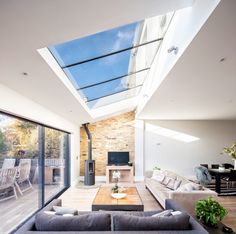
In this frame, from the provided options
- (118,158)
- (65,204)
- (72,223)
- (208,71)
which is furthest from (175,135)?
(72,223)

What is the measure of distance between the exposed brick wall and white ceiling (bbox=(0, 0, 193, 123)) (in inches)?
272

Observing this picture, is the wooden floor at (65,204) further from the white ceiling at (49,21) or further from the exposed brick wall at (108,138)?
the white ceiling at (49,21)

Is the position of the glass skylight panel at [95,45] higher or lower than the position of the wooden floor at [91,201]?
higher

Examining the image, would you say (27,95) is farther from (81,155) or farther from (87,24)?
(81,155)

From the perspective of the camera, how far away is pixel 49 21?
76.7 inches

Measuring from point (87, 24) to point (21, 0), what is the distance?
0.66m

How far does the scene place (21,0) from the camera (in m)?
1.62

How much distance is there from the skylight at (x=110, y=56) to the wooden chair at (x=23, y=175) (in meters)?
1.86

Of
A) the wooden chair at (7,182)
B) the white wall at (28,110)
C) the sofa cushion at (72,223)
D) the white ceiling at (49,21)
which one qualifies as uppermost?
the white ceiling at (49,21)

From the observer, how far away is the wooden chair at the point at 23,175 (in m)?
4.37

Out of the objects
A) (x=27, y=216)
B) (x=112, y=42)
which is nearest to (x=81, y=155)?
(x=27, y=216)

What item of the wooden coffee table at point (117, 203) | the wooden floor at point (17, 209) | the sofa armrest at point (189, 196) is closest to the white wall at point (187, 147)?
the wooden coffee table at point (117, 203)

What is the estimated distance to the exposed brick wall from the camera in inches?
383

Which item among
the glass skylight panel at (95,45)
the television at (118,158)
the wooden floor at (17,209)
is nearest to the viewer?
the glass skylight panel at (95,45)
